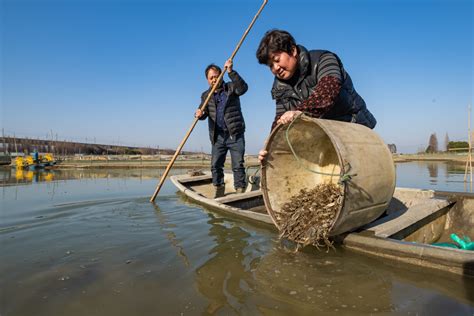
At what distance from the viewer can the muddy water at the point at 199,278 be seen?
1657 mm

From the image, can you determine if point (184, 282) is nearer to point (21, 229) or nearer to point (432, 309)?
point (432, 309)

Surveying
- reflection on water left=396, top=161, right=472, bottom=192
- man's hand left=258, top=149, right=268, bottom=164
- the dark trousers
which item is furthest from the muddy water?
reflection on water left=396, top=161, right=472, bottom=192

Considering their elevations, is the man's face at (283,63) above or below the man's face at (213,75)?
below

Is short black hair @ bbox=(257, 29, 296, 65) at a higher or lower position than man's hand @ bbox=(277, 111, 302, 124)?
higher

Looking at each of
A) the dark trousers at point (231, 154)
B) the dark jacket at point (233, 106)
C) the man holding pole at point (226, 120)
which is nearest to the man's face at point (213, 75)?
the man holding pole at point (226, 120)

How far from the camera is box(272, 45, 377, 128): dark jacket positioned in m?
2.79

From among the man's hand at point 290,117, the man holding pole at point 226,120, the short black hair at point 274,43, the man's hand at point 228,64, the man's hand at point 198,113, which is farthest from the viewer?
the man's hand at point 198,113

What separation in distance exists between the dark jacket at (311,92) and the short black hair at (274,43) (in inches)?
6.8

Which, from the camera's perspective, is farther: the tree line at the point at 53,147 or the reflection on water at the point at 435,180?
the tree line at the point at 53,147

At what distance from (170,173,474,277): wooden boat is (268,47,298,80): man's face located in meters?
1.54

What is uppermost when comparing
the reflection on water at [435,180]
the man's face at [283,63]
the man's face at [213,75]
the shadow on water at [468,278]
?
the man's face at [213,75]

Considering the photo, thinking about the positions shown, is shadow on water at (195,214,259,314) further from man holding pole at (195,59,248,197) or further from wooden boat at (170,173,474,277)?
man holding pole at (195,59,248,197)

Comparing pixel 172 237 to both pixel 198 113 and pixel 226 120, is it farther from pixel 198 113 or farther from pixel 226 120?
pixel 198 113

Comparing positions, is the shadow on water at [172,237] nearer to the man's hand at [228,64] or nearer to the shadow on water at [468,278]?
the shadow on water at [468,278]
